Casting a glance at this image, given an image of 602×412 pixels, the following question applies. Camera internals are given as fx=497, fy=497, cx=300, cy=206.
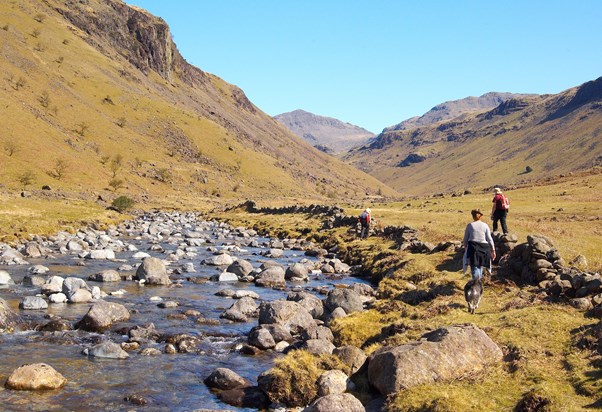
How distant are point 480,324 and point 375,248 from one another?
81.9 ft

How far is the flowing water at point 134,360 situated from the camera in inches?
546

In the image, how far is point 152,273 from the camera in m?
31.3

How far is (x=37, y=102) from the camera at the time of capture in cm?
12938

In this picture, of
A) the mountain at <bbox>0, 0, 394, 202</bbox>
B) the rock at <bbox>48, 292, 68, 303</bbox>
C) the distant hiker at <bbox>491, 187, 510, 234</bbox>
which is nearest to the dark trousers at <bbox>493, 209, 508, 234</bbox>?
the distant hiker at <bbox>491, 187, 510, 234</bbox>

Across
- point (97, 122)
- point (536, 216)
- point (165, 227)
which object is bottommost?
point (165, 227)

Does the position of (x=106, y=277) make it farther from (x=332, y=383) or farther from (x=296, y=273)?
(x=332, y=383)

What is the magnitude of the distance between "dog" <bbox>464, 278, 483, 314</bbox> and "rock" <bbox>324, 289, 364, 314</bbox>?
5.65 meters

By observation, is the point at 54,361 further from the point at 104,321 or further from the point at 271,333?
the point at 271,333

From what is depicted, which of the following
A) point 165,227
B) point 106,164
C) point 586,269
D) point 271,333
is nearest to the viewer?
point 271,333

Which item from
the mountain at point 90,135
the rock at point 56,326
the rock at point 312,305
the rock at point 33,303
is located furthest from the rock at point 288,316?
the mountain at point 90,135

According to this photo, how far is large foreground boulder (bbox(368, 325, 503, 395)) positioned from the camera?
41.0ft

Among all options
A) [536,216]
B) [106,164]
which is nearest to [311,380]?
[536,216]

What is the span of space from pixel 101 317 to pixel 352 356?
11379 mm

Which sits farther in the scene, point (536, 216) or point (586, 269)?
point (536, 216)
